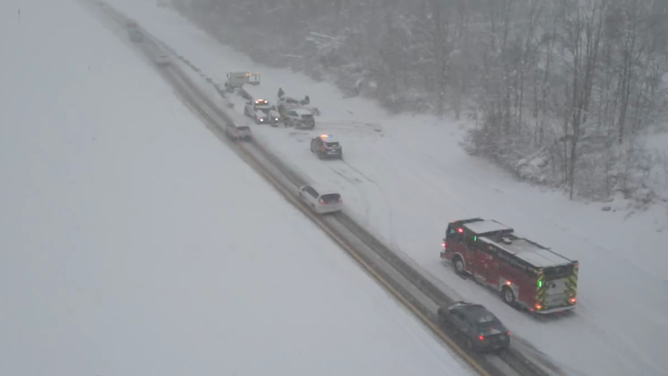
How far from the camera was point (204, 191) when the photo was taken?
32.0 meters

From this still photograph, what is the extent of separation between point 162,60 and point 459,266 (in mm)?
45503

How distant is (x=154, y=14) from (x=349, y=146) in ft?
203

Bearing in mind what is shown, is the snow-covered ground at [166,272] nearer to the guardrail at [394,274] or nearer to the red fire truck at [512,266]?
the guardrail at [394,274]

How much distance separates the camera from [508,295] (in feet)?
70.7

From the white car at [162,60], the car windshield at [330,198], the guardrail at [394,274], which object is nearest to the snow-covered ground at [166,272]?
the guardrail at [394,274]

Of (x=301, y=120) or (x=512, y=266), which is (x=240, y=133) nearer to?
(x=301, y=120)

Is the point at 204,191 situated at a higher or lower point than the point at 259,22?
lower

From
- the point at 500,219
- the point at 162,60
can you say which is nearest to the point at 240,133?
the point at 500,219

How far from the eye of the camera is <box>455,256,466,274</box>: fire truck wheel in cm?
2401

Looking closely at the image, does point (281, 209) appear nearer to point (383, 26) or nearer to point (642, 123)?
point (642, 123)

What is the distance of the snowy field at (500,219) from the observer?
19.5 meters

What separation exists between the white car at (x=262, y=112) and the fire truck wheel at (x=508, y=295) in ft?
89.8

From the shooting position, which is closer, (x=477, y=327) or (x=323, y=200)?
(x=477, y=327)

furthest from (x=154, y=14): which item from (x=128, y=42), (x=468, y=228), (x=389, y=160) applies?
(x=468, y=228)
